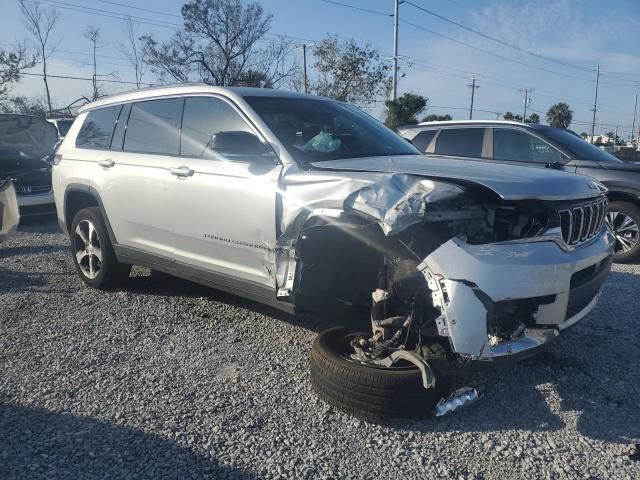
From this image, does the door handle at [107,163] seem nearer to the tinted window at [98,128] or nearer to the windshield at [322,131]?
the tinted window at [98,128]

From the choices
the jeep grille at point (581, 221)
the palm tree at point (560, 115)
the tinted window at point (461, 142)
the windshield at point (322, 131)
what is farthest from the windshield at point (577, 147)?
the palm tree at point (560, 115)

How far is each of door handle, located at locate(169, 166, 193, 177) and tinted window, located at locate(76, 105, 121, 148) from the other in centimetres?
139

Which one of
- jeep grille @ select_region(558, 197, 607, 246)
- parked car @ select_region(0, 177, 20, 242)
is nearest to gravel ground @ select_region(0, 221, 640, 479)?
jeep grille @ select_region(558, 197, 607, 246)

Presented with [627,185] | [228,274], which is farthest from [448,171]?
[627,185]

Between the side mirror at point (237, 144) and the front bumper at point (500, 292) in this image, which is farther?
the side mirror at point (237, 144)

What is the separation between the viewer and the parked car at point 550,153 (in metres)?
7.09

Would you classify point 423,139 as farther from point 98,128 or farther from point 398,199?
point 398,199

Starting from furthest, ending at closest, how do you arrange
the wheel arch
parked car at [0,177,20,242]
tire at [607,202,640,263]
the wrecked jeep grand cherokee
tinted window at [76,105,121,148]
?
tire at [607,202,640,263], parked car at [0,177,20,242], tinted window at [76,105,121,148], the wheel arch, the wrecked jeep grand cherokee

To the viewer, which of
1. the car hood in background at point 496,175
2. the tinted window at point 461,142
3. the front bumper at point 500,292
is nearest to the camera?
the front bumper at point 500,292

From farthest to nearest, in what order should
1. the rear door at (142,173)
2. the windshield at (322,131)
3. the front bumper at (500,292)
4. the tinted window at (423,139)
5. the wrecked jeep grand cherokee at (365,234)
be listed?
the tinted window at (423,139)
the rear door at (142,173)
the windshield at (322,131)
the wrecked jeep grand cherokee at (365,234)
the front bumper at (500,292)

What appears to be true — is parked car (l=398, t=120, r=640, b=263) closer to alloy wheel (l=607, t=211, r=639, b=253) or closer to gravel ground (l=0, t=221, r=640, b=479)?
alloy wheel (l=607, t=211, r=639, b=253)

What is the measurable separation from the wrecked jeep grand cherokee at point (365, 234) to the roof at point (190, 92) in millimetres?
30

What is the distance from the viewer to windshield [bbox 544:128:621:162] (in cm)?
740

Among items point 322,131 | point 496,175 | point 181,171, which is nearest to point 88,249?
point 181,171
